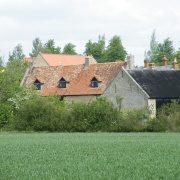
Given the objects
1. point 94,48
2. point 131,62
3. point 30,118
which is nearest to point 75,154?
point 30,118

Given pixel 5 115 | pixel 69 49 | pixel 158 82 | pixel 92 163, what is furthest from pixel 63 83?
pixel 69 49

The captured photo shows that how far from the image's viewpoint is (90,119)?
5556 cm

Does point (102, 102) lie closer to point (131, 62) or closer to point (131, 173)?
point (131, 62)

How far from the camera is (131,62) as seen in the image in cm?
7794

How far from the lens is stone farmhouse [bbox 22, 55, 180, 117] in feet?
218

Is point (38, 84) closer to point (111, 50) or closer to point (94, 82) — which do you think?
point (94, 82)

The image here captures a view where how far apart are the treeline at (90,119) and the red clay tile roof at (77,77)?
54.5 feet

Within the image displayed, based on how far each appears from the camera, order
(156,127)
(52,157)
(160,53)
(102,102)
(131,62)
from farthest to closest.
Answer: (160,53) → (131,62) → (102,102) → (156,127) → (52,157)

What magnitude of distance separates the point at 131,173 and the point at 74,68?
6096 centimetres

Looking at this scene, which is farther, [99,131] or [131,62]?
[131,62]

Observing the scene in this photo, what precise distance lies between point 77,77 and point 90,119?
23181 mm

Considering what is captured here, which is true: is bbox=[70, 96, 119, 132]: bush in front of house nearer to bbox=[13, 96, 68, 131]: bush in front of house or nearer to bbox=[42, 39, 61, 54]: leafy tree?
bbox=[13, 96, 68, 131]: bush in front of house

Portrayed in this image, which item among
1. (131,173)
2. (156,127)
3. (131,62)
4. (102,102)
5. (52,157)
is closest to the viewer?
(131,173)

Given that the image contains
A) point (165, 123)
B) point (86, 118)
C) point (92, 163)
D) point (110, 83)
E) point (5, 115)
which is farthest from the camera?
point (110, 83)
